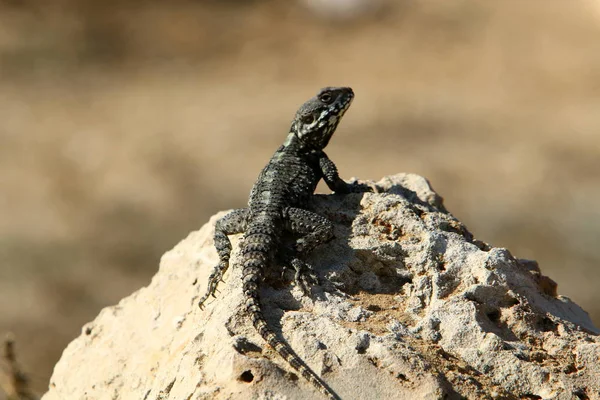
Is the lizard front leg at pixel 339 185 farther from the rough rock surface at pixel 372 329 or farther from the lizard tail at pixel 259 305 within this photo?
the lizard tail at pixel 259 305

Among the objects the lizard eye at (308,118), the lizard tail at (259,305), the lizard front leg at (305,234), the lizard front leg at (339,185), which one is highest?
the lizard eye at (308,118)

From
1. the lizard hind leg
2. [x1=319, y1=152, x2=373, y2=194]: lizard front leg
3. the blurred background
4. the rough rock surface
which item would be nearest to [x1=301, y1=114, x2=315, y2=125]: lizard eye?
[x1=319, y1=152, x2=373, y2=194]: lizard front leg

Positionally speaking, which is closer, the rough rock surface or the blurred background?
the rough rock surface

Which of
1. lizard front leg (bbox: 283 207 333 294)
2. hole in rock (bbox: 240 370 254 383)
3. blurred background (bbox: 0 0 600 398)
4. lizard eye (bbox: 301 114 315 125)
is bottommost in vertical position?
hole in rock (bbox: 240 370 254 383)

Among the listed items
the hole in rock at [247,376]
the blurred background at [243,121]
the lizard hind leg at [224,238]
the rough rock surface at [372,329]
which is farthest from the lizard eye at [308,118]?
the blurred background at [243,121]

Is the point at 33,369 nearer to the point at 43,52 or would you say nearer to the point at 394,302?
the point at 394,302

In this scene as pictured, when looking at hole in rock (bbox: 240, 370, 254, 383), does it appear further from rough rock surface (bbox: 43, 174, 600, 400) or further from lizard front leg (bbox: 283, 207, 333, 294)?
lizard front leg (bbox: 283, 207, 333, 294)

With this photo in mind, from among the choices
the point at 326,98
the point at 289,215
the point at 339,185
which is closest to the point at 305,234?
the point at 289,215

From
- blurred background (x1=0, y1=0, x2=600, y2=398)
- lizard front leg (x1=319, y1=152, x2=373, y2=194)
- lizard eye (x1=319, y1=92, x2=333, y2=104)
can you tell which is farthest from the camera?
blurred background (x1=0, y1=0, x2=600, y2=398)
